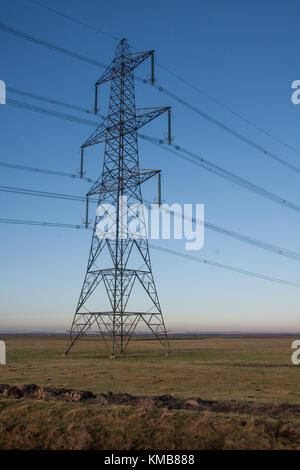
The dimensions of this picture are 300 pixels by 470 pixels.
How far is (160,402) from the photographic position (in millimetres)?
16672

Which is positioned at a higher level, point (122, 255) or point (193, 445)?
point (122, 255)

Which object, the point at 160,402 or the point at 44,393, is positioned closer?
the point at 160,402

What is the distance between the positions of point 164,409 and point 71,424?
3440 millimetres

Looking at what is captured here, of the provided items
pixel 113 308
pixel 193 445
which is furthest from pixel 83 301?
pixel 193 445

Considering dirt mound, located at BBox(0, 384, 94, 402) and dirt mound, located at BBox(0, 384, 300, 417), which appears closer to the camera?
dirt mound, located at BBox(0, 384, 300, 417)

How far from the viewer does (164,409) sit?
1539 cm

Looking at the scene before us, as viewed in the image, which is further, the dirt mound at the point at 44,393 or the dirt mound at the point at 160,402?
the dirt mound at the point at 44,393

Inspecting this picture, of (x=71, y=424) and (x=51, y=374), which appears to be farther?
(x=51, y=374)

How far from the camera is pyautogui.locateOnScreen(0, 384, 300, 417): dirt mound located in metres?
15.9

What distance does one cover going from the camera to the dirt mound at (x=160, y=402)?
15.9 m

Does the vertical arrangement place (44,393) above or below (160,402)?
below
